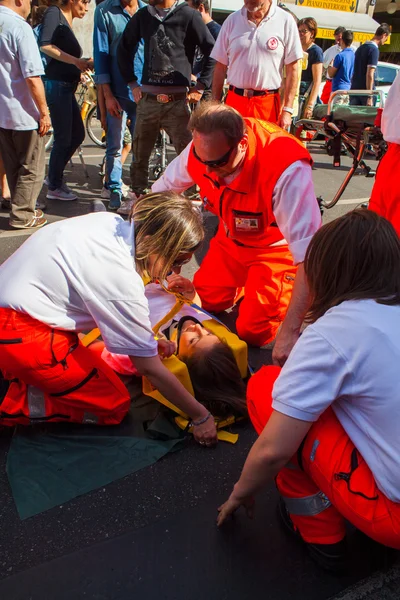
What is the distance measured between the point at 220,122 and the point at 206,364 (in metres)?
1.12

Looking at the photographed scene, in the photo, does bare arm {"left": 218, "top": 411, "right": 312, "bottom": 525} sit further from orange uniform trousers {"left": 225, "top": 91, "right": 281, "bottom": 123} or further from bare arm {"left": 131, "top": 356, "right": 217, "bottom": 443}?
orange uniform trousers {"left": 225, "top": 91, "right": 281, "bottom": 123}

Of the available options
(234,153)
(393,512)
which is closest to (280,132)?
(234,153)

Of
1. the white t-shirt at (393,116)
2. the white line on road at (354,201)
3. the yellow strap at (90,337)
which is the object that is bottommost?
the white line on road at (354,201)

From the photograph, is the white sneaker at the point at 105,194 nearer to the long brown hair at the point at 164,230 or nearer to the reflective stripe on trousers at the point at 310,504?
the long brown hair at the point at 164,230

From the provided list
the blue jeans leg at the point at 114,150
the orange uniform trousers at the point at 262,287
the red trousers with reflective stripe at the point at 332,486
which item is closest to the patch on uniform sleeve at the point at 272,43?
the blue jeans leg at the point at 114,150

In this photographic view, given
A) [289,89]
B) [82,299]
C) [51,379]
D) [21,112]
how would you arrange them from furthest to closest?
[289,89] < [21,112] < [51,379] < [82,299]

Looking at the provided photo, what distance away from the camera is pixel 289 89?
443 centimetres

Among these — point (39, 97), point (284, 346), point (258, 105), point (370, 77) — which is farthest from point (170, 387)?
point (370, 77)

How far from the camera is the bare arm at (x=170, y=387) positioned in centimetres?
193

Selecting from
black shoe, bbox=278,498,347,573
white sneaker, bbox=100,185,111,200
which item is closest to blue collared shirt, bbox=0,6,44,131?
white sneaker, bbox=100,185,111,200

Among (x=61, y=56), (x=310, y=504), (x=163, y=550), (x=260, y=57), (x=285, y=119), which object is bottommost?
(x=163, y=550)

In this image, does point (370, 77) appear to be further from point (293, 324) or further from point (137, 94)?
point (293, 324)

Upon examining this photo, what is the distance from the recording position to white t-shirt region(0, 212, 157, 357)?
1851mm

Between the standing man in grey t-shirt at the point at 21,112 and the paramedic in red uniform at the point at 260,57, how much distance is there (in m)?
1.57
